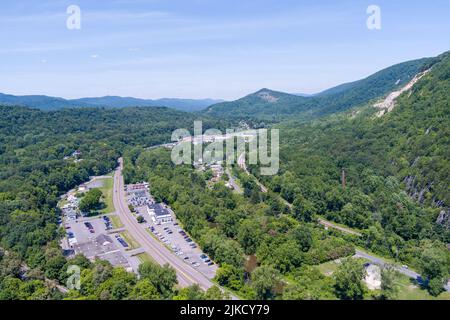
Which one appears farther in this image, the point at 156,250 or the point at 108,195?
the point at 108,195

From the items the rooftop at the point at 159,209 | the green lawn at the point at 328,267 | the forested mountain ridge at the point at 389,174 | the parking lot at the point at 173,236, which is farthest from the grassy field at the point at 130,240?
the forested mountain ridge at the point at 389,174

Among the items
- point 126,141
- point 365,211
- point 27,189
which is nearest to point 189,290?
point 365,211

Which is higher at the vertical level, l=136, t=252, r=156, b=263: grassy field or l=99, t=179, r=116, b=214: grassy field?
l=99, t=179, r=116, b=214: grassy field

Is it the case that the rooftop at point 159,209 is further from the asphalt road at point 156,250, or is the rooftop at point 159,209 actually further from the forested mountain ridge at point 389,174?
the forested mountain ridge at point 389,174

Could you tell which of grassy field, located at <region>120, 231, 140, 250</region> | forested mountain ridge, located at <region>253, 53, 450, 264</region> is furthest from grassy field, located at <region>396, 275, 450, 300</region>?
grassy field, located at <region>120, 231, 140, 250</region>

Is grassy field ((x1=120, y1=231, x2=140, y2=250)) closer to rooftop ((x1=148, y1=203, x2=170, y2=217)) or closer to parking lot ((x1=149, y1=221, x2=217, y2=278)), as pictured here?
parking lot ((x1=149, y1=221, x2=217, y2=278))

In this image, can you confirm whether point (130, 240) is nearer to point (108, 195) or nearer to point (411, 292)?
point (108, 195)

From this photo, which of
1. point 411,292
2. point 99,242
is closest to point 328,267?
point 411,292
